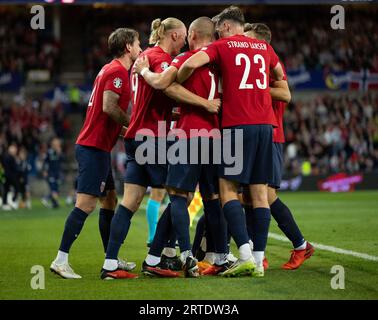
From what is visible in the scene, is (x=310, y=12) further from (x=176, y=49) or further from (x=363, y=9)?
(x=176, y=49)

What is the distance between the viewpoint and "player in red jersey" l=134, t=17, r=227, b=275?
25.2 feet

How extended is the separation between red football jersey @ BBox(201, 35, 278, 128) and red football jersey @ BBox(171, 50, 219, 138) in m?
0.12

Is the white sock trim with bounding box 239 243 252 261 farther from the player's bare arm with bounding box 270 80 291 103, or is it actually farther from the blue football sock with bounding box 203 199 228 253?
the player's bare arm with bounding box 270 80 291 103

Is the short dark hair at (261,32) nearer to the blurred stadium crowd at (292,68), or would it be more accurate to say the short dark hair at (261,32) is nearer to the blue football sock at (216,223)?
the blue football sock at (216,223)

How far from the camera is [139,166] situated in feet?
25.9

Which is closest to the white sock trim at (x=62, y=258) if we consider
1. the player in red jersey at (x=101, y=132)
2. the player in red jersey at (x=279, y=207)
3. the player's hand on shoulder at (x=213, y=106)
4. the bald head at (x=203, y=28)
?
the player in red jersey at (x=101, y=132)

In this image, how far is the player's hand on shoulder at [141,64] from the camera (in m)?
7.88

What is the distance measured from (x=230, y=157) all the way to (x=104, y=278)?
5.36 feet

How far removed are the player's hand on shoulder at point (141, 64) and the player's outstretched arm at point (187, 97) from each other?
40 centimetres

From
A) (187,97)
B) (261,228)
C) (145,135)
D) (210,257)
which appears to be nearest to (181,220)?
(261,228)

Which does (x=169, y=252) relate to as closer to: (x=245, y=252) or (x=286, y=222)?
(x=245, y=252)

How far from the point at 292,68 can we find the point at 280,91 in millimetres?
25898

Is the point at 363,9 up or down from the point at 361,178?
up
